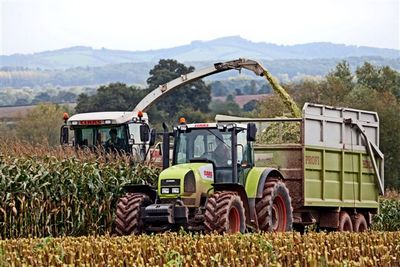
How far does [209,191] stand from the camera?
52.7ft

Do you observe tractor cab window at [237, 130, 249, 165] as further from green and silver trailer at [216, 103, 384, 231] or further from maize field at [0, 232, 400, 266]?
maize field at [0, 232, 400, 266]

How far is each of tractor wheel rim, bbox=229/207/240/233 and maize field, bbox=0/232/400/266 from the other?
2224mm

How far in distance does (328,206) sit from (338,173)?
0.80 m

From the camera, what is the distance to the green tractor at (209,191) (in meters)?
15.4

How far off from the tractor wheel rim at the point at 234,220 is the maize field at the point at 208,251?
7.30ft

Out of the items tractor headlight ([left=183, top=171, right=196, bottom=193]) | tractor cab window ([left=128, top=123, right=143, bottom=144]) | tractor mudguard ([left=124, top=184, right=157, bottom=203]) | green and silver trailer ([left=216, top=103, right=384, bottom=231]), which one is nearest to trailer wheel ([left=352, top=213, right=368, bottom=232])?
green and silver trailer ([left=216, top=103, right=384, bottom=231])

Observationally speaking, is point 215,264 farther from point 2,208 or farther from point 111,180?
point 111,180

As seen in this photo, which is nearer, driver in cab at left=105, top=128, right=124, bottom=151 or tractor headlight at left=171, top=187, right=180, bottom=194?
tractor headlight at left=171, top=187, right=180, bottom=194

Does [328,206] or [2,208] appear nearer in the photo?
[2,208]

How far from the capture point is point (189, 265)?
9.41 m

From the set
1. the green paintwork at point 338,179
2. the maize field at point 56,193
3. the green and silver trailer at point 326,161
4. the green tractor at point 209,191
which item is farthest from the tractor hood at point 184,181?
the green paintwork at point 338,179

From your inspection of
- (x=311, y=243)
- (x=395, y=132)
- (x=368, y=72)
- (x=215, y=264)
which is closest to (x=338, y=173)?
(x=311, y=243)

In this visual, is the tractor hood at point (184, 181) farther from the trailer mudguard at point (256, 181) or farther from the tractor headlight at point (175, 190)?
the trailer mudguard at point (256, 181)

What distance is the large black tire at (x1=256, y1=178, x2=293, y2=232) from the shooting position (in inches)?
647
